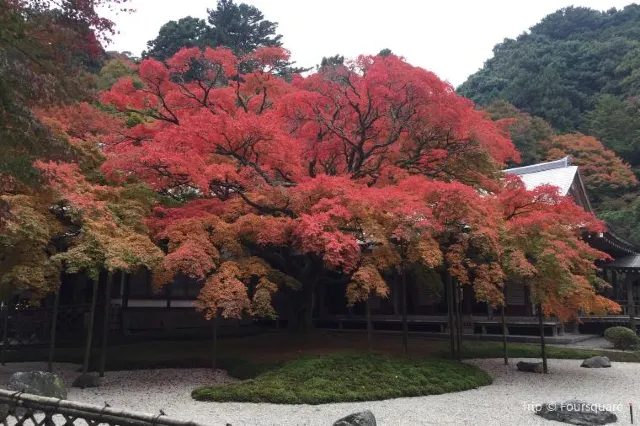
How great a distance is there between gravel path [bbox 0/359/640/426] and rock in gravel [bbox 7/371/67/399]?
48.2 inches

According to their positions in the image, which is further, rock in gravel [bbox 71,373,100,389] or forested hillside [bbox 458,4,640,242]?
forested hillside [bbox 458,4,640,242]

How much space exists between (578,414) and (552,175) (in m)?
16.6

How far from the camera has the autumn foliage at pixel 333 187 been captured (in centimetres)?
1163

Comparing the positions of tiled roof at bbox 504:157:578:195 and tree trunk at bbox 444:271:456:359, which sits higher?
tiled roof at bbox 504:157:578:195

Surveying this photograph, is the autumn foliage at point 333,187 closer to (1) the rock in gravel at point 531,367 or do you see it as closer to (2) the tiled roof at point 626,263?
(1) the rock in gravel at point 531,367

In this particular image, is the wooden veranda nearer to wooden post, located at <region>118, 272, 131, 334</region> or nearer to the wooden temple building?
the wooden temple building

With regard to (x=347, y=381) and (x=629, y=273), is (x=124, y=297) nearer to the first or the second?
(x=347, y=381)

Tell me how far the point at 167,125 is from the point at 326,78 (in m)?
5.55

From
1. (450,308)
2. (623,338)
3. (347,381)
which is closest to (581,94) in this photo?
(623,338)

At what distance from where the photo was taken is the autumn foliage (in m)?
11.6

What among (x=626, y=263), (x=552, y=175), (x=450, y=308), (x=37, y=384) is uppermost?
(x=552, y=175)

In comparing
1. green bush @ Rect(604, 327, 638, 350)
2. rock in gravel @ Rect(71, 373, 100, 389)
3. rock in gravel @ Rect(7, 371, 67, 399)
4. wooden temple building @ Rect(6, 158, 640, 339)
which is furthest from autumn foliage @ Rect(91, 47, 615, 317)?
green bush @ Rect(604, 327, 638, 350)

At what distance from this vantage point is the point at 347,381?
1038cm

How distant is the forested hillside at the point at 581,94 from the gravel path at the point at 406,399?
713 inches
